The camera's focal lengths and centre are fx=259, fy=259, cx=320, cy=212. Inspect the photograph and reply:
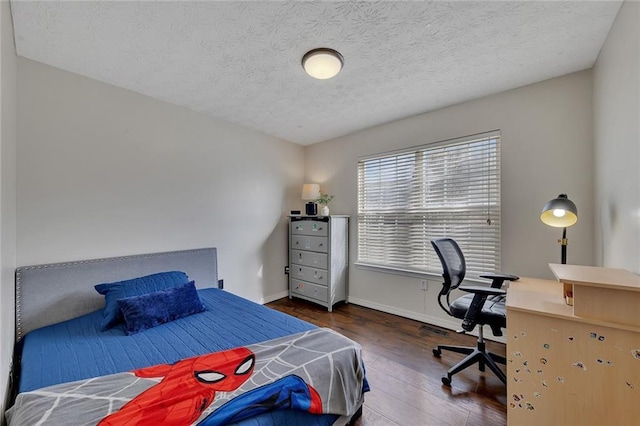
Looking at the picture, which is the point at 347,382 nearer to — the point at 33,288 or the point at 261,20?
the point at 261,20

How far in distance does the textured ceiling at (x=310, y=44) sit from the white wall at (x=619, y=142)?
0.62ft

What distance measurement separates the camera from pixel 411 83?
2.35 metres

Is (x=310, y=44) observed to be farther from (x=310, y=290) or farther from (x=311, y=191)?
(x=310, y=290)

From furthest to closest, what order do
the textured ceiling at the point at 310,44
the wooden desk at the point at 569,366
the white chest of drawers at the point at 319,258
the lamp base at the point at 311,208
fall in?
the lamp base at the point at 311,208 < the white chest of drawers at the point at 319,258 < the textured ceiling at the point at 310,44 < the wooden desk at the point at 569,366

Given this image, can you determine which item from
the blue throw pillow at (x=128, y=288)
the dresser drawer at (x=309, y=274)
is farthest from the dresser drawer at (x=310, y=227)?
the blue throw pillow at (x=128, y=288)

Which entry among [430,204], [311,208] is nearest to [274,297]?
[311,208]

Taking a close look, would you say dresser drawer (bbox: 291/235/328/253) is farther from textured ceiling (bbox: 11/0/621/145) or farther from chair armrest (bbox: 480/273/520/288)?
chair armrest (bbox: 480/273/520/288)

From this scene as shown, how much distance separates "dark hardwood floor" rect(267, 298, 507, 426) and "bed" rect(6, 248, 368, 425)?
31 centimetres

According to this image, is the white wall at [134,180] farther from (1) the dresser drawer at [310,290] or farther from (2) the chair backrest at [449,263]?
(2) the chair backrest at [449,263]

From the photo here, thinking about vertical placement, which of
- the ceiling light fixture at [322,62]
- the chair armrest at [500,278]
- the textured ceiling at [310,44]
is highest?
the textured ceiling at [310,44]

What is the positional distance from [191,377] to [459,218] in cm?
273

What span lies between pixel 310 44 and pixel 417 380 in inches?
102

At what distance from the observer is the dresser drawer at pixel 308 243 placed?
3474mm

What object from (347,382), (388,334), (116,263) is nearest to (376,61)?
(347,382)
